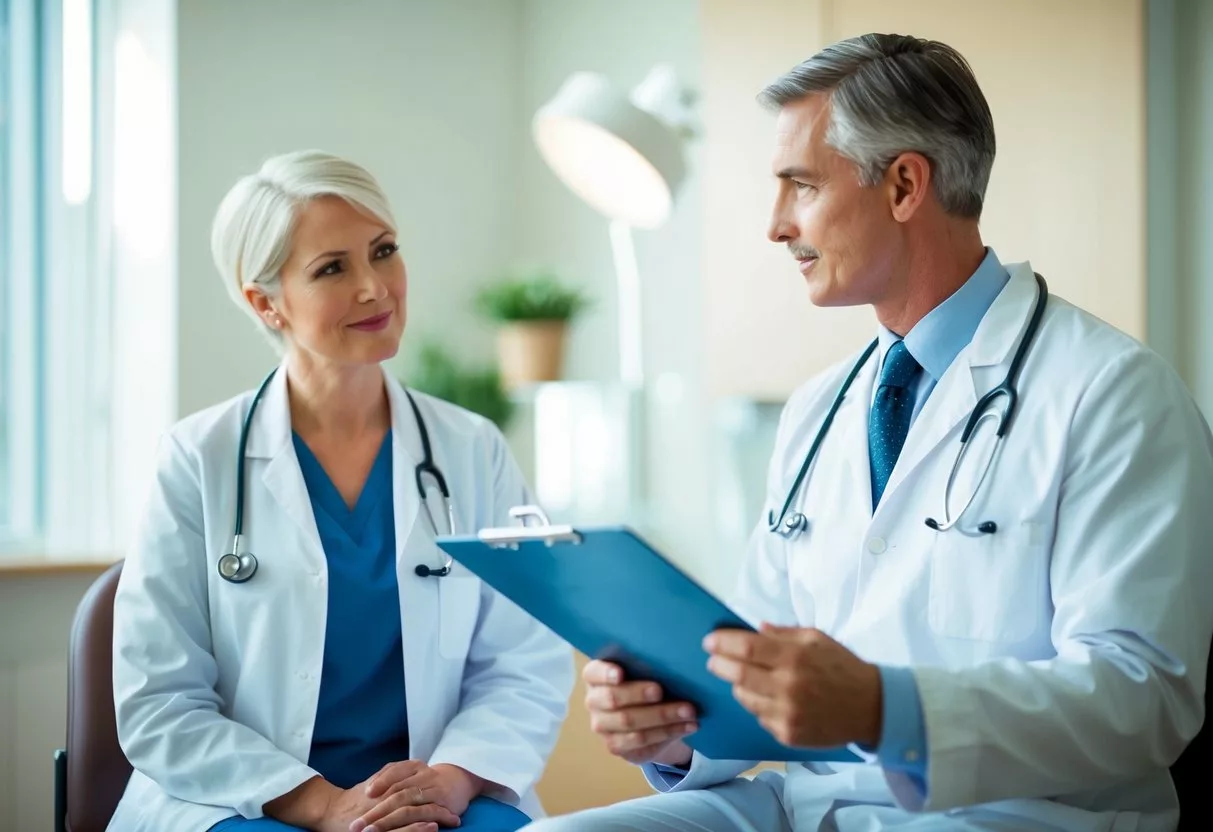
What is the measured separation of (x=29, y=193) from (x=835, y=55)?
2.15 m

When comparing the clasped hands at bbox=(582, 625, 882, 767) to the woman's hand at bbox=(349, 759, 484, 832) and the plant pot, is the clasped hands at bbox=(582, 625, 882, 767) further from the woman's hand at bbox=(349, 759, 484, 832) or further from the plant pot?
the plant pot

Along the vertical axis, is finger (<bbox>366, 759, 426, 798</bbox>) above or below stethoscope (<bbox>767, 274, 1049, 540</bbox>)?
below

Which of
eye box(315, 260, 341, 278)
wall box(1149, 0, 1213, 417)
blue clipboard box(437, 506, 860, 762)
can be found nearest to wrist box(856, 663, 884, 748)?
blue clipboard box(437, 506, 860, 762)

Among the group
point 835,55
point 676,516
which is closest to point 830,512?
point 835,55

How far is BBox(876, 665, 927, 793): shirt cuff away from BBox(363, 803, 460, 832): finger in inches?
27.4

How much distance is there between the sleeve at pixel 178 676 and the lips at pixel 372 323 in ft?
1.02

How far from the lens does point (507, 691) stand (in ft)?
5.77

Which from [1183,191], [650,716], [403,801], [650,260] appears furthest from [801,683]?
[650,260]

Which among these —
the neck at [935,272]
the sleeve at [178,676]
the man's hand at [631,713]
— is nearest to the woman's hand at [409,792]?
the sleeve at [178,676]

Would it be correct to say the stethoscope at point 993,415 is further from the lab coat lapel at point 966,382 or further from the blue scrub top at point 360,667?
the blue scrub top at point 360,667

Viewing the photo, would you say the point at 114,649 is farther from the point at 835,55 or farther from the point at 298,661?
the point at 835,55

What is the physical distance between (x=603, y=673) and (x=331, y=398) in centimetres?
78

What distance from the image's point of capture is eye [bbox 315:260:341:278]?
1784mm

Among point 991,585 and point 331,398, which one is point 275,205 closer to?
point 331,398
